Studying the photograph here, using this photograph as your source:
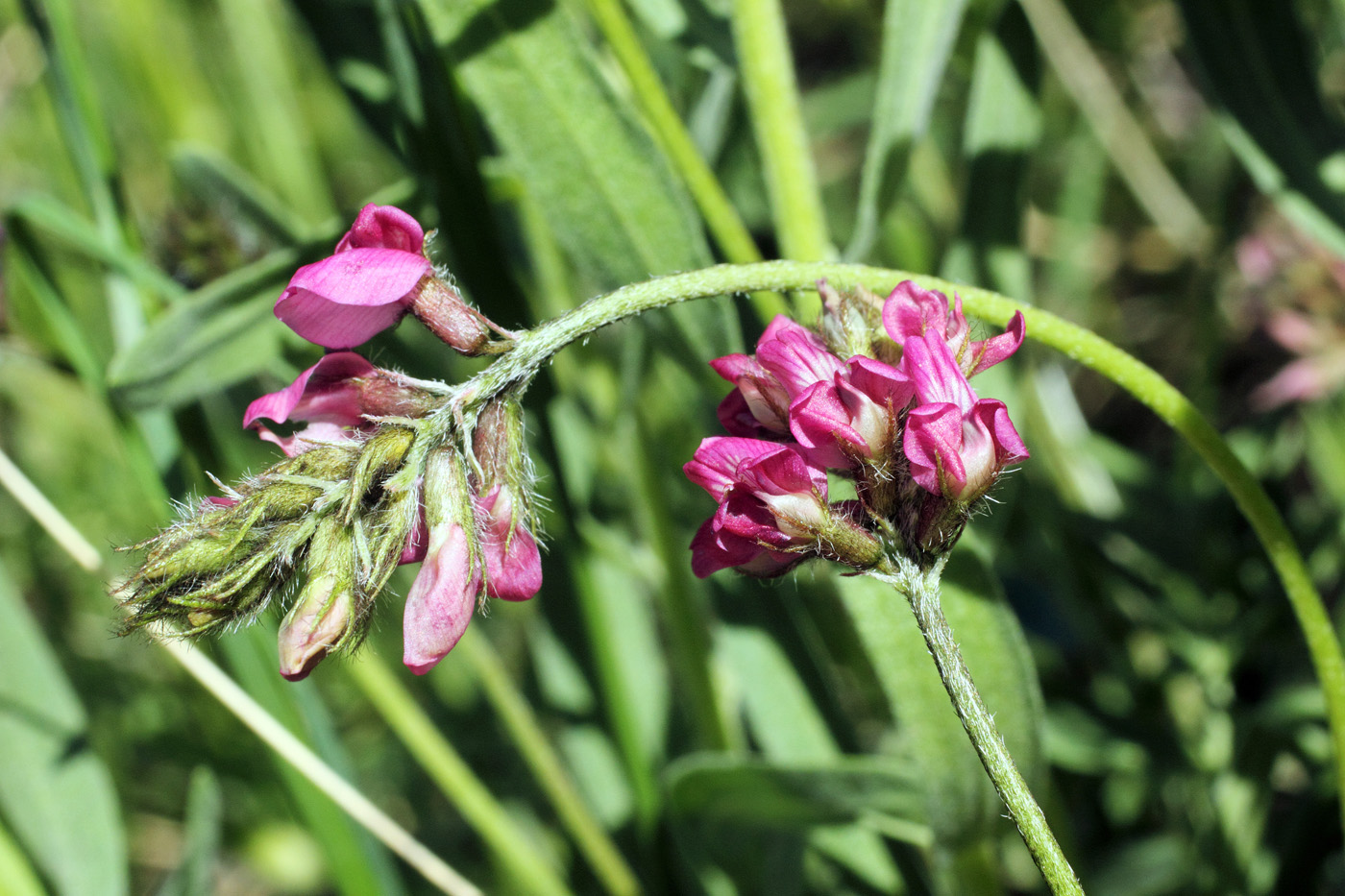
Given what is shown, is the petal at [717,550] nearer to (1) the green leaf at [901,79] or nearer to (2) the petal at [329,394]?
(2) the petal at [329,394]

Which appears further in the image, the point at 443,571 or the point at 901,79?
the point at 901,79

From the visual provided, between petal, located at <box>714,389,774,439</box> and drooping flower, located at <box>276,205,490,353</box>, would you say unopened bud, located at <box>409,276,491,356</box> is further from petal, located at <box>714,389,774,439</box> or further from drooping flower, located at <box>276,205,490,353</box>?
petal, located at <box>714,389,774,439</box>

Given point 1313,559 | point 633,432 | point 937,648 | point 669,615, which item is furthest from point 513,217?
point 1313,559

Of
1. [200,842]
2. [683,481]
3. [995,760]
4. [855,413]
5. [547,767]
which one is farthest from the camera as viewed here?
[683,481]

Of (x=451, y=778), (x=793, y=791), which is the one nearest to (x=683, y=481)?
(x=451, y=778)

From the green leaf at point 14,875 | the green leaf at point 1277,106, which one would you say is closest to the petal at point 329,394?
the green leaf at point 14,875

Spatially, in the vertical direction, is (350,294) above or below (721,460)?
above

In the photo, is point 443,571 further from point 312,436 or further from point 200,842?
point 200,842
